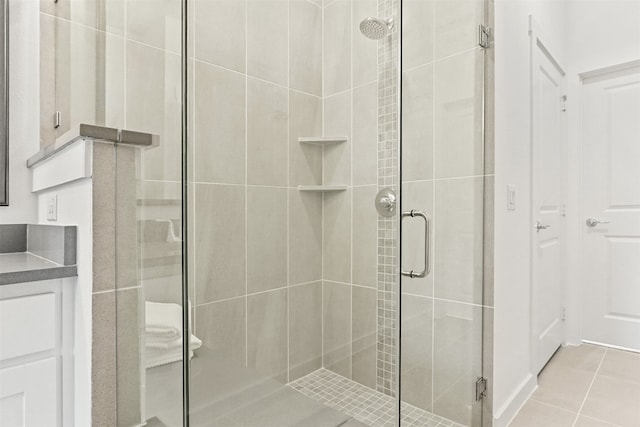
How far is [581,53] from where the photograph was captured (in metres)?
2.68

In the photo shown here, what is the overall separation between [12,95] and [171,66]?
93cm

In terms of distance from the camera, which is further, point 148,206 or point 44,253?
point 44,253

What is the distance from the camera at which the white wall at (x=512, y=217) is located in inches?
60.4

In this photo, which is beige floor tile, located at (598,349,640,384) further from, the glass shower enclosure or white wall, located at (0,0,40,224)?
white wall, located at (0,0,40,224)

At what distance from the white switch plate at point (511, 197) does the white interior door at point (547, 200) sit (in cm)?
36

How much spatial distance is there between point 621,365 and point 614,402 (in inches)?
22.2

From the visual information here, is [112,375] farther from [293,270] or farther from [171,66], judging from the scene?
[171,66]

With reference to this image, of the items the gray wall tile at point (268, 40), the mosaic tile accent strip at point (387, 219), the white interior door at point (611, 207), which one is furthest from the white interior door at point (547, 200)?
the gray wall tile at point (268, 40)

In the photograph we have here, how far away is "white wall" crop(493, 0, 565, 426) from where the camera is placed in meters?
1.53

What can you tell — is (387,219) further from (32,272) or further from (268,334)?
(32,272)

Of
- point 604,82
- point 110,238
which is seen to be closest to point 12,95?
point 110,238

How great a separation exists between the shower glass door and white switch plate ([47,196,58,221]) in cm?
111

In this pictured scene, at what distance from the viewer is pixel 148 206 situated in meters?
0.96

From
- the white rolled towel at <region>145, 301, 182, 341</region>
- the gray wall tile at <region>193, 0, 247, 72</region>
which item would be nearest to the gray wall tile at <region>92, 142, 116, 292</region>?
the white rolled towel at <region>145, 301, 182, 341</region>
